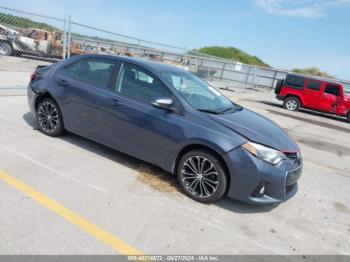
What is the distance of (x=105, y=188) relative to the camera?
426cm

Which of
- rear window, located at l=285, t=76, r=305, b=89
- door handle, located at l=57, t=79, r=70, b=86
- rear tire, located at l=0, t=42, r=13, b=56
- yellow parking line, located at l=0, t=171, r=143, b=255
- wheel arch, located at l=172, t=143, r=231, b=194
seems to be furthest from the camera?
rear tire, located at l=0, t=42, r=13, b=56

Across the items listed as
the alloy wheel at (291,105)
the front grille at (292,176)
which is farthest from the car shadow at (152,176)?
the alloy wheel at (291,105)

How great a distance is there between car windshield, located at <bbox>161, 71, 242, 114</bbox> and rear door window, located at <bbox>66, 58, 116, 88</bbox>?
0.90 metres

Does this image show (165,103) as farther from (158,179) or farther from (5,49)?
(5,49)

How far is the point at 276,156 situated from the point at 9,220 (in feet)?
9.62

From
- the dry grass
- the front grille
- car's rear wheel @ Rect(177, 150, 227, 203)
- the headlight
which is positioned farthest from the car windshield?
the front grille

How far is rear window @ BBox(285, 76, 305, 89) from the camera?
55.6 ft

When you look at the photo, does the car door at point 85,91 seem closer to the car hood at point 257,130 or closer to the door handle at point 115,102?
the door handle at point 115,102

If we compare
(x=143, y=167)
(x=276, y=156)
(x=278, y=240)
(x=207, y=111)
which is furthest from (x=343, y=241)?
(x=143, y=167)

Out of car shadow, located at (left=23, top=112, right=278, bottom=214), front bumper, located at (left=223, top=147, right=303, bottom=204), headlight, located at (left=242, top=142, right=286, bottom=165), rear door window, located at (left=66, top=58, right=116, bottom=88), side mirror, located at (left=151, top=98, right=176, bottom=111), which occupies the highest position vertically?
rear door window, located at (left=66, top=58, right=116, bottom=88)

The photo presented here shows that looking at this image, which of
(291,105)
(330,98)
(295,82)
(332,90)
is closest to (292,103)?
(291,105)

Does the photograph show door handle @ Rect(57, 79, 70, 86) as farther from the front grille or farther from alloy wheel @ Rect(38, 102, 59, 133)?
the front grille

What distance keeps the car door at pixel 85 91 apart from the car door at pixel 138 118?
18 cm

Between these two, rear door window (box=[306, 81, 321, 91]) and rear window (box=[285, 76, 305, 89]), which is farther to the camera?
rear window (box=[285, 76, 305, 89])
